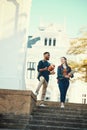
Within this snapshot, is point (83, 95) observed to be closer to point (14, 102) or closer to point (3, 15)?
point (3, 15)

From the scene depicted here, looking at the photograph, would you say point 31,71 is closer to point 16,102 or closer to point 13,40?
point 13,40

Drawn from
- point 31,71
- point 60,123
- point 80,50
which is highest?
point 80,50

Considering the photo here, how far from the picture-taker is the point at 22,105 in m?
10.8

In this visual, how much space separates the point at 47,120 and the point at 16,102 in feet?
3.07

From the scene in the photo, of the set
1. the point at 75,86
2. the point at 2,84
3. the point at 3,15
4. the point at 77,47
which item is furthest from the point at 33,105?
the point at 75,86

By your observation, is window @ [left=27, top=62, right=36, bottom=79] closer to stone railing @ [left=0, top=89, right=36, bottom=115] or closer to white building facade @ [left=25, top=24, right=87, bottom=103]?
white building facade @ [left=25, top=24, right=87, bottom=103]

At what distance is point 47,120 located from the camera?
417 inches

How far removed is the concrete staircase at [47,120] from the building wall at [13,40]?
3914 mm

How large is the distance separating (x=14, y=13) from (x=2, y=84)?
9.09 ft

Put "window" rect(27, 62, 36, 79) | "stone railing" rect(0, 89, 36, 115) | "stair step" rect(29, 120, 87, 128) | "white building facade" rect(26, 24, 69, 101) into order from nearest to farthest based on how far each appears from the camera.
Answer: "stair step" rect(29, 120, 87, 128) < "stone railing" rect(0, 89, 36, 115) < "white building facade" rect(26, 24, 69, 101) < "window" rect(27, 62, 36, 79)

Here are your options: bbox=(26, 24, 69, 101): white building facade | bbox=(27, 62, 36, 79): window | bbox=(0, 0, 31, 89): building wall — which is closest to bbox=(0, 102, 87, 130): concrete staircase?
bbox=(0, 0, 31, 89): building wall

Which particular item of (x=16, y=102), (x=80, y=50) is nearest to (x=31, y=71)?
(x=80, y=50)

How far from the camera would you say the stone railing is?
422 inches

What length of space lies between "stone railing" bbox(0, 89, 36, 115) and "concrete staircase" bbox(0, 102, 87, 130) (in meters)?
0.16
